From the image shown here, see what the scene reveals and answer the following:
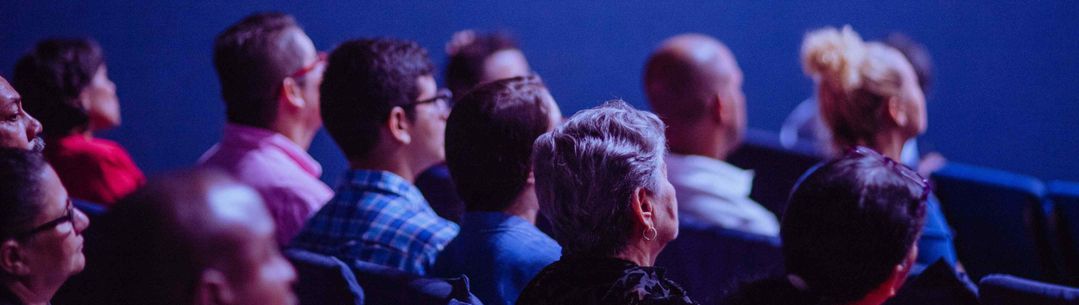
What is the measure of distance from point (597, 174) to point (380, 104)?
3.27 feet

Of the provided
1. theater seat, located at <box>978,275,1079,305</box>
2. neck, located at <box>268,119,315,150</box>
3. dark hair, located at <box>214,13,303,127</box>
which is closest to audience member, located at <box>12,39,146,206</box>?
dark hair, located at <box>214,13,303,127</box>

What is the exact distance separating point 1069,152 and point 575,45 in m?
3.10

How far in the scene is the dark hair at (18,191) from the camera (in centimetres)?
148

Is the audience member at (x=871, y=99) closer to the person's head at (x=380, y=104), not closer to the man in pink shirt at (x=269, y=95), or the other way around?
the person's head at (x=380, y=104)

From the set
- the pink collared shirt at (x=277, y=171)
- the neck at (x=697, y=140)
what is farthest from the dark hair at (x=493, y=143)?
the neck at (x=697, y=140)

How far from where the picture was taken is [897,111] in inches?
128

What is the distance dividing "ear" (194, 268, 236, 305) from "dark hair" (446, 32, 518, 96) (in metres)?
2.74

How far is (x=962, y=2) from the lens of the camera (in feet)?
20.8

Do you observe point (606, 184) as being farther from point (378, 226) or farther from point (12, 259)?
point (12, 259)

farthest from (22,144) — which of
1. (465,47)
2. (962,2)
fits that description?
(962,2)

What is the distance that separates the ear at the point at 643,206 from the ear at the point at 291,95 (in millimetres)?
1547

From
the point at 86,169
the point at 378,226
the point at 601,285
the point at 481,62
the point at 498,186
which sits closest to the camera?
the point at 601,285

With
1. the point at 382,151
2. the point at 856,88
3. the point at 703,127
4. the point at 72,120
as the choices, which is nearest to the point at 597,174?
the point at 382,151

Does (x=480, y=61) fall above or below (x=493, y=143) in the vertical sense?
below
